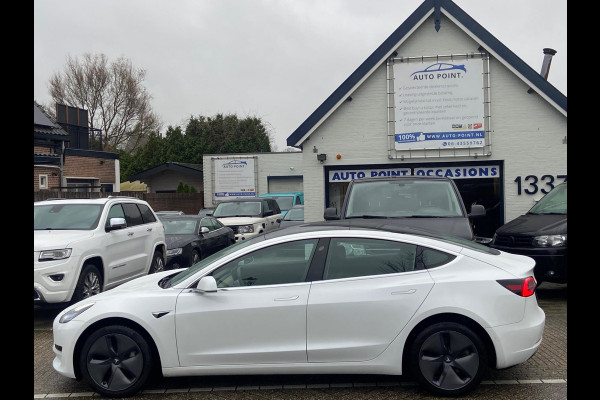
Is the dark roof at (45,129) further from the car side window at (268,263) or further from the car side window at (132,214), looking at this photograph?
the car side window at (268,263)

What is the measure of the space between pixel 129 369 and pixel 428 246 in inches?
111

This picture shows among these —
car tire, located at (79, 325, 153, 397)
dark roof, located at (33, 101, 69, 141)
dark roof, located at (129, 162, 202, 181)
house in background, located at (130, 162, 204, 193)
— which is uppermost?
dark roof, located at (33, 101, 69, 141)

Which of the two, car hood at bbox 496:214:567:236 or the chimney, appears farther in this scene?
the chimney

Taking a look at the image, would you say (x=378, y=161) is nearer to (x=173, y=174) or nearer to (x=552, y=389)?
(x=552, y=389)

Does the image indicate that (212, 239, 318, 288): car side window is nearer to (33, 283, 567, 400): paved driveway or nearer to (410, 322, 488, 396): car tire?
(33, 283, 567, 400): paved driveway

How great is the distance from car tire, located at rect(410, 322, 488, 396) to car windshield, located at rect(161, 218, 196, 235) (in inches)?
398

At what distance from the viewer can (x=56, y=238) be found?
9.32 metres

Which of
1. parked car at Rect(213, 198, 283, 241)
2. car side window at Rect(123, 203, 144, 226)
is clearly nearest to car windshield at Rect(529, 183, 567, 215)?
car side window at Rect(123, 203, 144, 226)

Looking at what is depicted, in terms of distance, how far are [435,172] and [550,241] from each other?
608cm

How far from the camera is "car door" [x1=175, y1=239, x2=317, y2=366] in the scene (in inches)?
214

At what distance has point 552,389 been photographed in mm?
5559

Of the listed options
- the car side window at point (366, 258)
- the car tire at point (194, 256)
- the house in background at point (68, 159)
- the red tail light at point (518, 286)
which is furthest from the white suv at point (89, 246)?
the house in background at point (68, 159)

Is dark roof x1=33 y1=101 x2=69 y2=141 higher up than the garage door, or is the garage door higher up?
dark roof x1=33 y1=101 x2=69 y2=141
